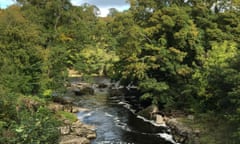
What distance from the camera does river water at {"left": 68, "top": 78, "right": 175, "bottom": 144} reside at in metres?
22.5

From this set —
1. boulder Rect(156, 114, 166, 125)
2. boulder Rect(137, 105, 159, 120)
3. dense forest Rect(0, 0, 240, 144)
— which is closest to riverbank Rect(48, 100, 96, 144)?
dense forest Rect(0, 0, 240, 144)

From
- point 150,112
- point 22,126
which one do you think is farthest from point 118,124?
point 22,126

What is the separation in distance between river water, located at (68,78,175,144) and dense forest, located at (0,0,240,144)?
9.20 feet

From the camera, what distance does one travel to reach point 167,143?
21.9 metres

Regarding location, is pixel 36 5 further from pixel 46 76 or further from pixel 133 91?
pixel 133 91

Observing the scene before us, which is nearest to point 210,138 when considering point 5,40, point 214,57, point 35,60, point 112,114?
point 214,57

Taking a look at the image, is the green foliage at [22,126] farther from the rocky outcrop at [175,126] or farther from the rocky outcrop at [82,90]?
the rocky outcrop at [82,90]

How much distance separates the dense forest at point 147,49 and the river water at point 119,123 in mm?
2805

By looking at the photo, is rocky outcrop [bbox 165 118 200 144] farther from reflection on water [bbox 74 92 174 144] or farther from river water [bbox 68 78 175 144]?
reflection on water [bbox 74 92 174 144]

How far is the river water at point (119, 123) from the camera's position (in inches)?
886

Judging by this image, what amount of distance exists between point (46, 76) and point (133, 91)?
15.4 m

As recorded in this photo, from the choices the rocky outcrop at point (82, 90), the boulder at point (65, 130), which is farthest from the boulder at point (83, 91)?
the boulder at point (65, 130)

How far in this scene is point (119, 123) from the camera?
26.5 metres

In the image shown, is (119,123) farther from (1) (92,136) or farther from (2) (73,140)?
(2) (73,140)
